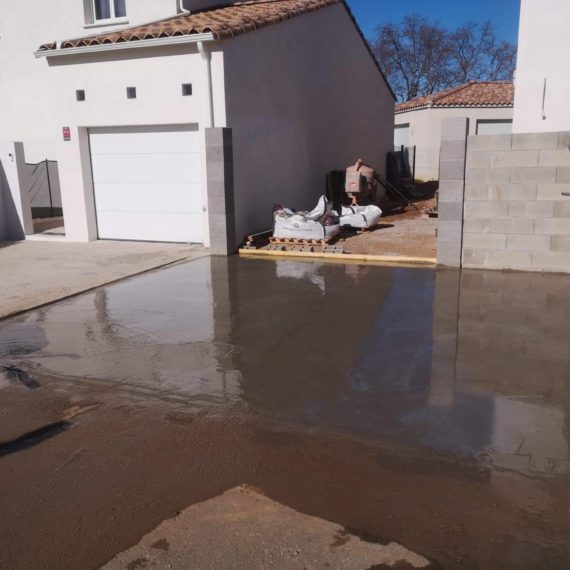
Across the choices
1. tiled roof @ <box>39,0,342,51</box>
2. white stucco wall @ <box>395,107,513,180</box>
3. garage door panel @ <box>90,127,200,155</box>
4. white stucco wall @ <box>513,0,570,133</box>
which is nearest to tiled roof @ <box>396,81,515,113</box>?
white stucco wall @ <box>395,107,513,180</box>

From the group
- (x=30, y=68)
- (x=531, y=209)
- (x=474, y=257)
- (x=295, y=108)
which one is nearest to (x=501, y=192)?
(x=531, y=209)

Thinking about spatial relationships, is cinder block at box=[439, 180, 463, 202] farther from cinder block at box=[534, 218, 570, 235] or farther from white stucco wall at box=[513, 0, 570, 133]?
white stucco wall at box=[513, 0, 570, 133]

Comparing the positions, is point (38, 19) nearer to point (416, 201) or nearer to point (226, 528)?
point (416, 201)

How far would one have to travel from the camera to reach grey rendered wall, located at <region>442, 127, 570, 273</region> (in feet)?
27.2

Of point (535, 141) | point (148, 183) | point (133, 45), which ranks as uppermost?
point (133, 45)

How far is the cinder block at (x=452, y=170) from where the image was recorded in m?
8.69

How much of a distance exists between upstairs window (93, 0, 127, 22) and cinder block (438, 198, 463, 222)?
33.8 ft

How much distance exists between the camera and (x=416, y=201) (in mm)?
18875

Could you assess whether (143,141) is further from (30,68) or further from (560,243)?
(560,243)

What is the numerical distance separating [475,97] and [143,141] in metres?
21.7

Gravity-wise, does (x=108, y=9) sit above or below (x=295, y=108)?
above

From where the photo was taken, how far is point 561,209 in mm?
8312

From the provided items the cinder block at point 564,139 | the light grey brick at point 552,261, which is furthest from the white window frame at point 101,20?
the light grey brick at point 552,261

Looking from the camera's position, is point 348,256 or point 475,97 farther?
point 475,97
